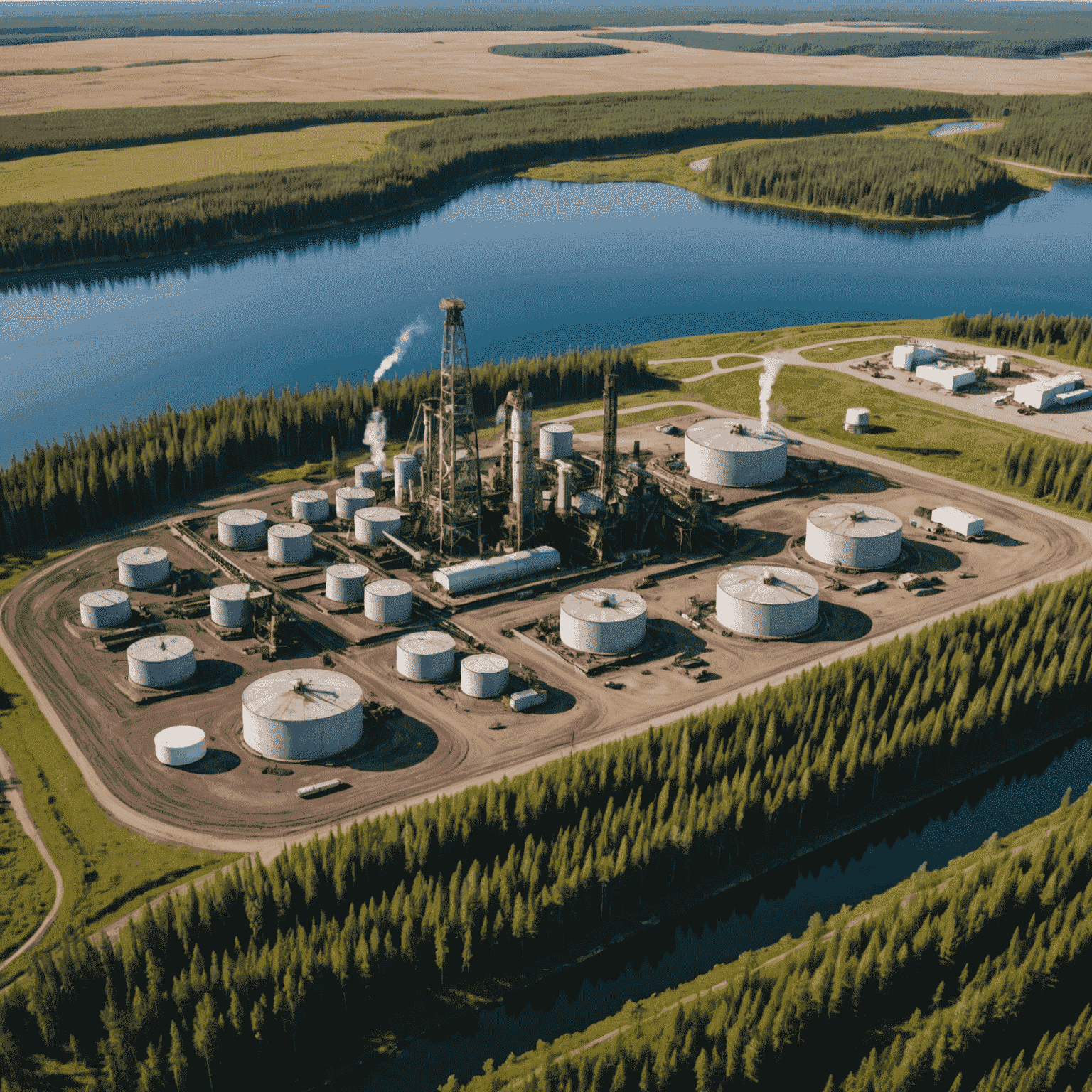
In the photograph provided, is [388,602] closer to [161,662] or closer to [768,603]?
[161,662]

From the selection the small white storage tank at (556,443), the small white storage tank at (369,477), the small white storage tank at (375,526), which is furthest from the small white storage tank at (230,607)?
the small white storage tank at (556,443)

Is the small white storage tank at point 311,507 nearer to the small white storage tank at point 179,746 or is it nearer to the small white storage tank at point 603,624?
the small white storage tank at point 603,624

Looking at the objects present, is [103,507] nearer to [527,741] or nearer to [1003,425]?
[527,741]

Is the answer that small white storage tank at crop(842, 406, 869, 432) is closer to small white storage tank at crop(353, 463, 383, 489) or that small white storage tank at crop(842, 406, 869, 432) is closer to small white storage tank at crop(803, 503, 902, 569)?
small white storage tank at crop(803, 503, 902, 569)

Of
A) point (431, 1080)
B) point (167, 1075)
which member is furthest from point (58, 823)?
point (431, 1080)

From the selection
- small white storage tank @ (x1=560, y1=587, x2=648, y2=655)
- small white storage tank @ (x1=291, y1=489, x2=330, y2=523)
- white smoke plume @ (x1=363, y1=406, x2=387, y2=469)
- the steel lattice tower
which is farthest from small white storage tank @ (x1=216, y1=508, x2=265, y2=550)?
small white storage tank @ (x1=560, y1=587, x2=648, y2=655)

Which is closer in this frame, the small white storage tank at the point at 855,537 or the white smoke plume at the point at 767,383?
the small white storage tank at the point at 855,537

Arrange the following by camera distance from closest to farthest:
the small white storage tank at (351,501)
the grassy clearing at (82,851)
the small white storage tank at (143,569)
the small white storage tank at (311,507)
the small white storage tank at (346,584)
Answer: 1. the grassy clearing at (82,851)
2. the small white storage tank at (346,584)
3. the small white storage tank at (143,569)
4. the small white storage tank at (351,501)
5. the small white storage tank at (311,507)
